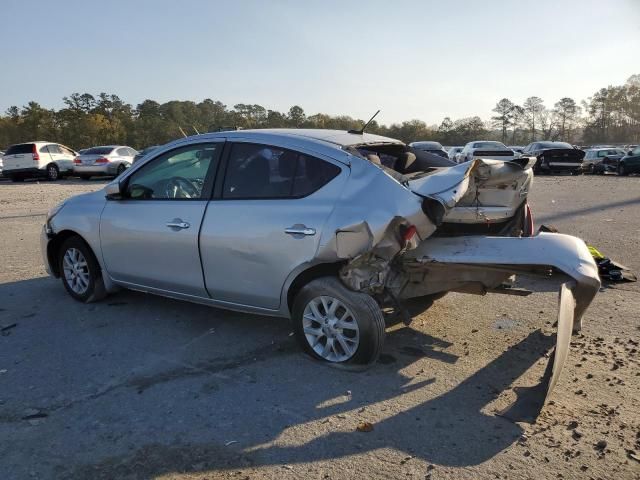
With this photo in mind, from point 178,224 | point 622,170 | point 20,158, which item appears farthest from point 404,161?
point 622,170

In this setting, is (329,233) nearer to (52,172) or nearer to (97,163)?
(97,163)

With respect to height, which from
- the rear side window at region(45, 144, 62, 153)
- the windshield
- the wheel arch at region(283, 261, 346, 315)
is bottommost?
the wheel arch at region(283, 261, 346, 315)

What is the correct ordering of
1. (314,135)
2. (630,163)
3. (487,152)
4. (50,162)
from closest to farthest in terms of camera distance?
(314,135)
(487,152)
(50,162)
(630,163)

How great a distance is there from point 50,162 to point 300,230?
22.3m

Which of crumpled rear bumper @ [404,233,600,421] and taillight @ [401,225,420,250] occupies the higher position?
taillight @ [401,225,420,250]

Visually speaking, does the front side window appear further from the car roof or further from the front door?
the car roof

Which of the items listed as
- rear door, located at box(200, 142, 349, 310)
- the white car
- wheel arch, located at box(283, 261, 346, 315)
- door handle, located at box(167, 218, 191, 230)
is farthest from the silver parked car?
wheel arch, located at box(283, 261, 346, 315)

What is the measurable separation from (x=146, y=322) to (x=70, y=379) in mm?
1148

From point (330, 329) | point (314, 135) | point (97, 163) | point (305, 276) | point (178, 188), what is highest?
point (314, 135)

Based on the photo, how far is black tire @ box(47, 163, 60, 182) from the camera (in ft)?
74.7

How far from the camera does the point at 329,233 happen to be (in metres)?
3.69

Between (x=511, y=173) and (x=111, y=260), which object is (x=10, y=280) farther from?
(x=511, y=173)

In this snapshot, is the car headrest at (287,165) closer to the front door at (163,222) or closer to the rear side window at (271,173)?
the rear side window at (271,173)

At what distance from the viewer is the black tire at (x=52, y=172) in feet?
74.7
